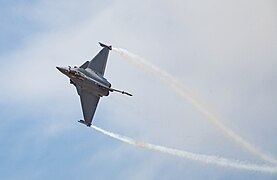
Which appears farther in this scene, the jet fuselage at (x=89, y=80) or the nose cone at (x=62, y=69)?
the nose cone at (x=62, y=69)

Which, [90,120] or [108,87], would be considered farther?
[90,120]

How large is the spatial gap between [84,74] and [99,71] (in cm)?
578

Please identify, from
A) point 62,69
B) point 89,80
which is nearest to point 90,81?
point 89,80

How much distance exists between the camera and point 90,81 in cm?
16125

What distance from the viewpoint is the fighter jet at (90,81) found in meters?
161

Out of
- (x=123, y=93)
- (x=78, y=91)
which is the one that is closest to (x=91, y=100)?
(x=78, y=91)

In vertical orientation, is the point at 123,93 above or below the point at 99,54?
below

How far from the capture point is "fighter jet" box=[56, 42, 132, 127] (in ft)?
527

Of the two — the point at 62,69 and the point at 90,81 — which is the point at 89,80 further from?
the point at 62,69

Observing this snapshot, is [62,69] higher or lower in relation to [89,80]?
lower

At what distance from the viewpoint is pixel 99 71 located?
16725cm

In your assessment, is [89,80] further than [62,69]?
No

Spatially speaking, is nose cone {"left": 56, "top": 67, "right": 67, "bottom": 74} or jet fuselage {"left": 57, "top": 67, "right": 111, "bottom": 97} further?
nose cone {"left": 56, "top": 67, "right": 67, "bottom": 74}

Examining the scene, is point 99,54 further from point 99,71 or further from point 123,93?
point 123,93
